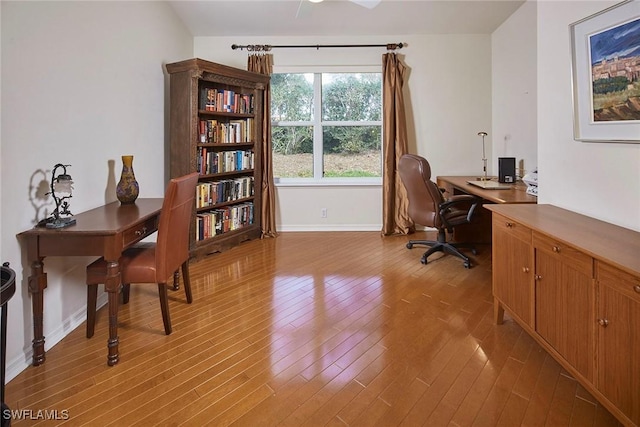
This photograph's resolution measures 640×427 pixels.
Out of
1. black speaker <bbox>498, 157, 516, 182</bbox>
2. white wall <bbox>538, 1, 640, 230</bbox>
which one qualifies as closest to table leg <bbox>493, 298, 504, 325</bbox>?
white wall <bbox>538, 1, 640, 230</bbox>

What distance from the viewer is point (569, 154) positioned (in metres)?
2.26

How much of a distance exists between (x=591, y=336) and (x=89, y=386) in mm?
2185

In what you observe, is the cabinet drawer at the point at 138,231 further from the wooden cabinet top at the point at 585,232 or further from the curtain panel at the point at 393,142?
the curtain panel at the point at 393,142

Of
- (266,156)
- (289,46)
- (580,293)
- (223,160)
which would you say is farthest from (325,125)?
(580,293)

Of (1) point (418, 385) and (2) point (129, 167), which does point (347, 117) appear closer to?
(2) point (129, 167)

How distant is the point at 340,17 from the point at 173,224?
3.19 m

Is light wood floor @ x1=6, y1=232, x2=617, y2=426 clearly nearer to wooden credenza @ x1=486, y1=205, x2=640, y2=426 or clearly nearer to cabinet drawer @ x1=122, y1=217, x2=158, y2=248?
wooden credenza @ x1=486, y1=205, x2=640, y2=426

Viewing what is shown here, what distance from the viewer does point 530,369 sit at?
1920 millimetres

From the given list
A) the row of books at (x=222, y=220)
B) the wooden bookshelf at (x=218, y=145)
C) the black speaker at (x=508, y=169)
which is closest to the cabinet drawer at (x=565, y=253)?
the black speaker at (x=508, y=169)

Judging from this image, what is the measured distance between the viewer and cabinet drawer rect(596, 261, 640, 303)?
1.28 m

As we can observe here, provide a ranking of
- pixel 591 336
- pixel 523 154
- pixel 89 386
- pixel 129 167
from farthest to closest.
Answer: pixel 523 154
pixel 129 167
pixel 89 386
pixel 591 336

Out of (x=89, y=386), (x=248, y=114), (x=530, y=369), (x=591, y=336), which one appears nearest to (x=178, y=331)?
(x=89, y=386)

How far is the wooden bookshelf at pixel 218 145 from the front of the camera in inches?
147

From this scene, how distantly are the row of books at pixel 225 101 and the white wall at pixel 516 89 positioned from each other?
3014 mm
